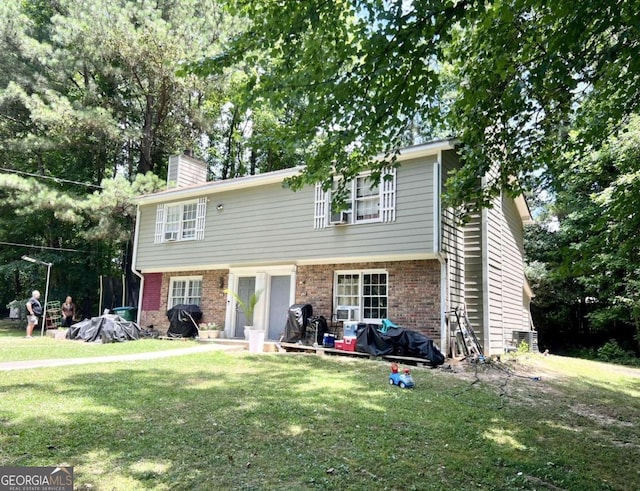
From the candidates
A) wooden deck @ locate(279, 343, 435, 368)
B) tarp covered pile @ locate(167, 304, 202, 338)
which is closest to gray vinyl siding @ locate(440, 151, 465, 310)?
wooden deck @ locate(279, 343, 435, 368)

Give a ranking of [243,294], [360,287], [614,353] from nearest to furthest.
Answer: [360,287] → [243,294] → [614,353]

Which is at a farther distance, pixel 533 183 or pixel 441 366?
pixel 441 366

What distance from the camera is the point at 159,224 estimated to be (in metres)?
15.4

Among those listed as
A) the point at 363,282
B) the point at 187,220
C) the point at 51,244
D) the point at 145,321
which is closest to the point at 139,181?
the point at 187,220

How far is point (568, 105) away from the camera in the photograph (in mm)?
5711

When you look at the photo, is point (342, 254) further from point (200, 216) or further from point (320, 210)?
point (200, 216)

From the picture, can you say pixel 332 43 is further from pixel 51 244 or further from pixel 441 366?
pixel 51 244

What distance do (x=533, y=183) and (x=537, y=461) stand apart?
491 cm

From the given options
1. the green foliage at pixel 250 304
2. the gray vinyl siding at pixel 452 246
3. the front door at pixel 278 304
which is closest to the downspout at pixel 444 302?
the gray vinyl siding at pixel 452 246

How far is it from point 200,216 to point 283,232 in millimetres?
3525

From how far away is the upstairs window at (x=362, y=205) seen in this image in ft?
35.2

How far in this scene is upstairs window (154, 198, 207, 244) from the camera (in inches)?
567

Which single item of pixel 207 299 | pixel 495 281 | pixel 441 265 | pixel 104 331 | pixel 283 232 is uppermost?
pixel 283 232

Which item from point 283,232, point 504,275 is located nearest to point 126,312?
point 283,232
